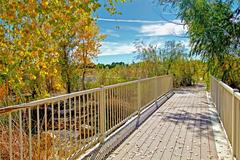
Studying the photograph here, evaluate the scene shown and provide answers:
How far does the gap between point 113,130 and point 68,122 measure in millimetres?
866

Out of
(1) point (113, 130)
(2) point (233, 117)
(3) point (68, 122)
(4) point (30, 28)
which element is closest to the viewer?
(2) point (233, 117)

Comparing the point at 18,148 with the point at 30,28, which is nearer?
the point at 18,148

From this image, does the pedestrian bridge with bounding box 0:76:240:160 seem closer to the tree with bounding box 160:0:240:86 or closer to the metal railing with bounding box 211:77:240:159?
the metal railing with bounding box 211:77:240:159

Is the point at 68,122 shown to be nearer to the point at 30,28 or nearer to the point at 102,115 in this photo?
the point at 102,115

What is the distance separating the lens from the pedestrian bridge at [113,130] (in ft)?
11.0

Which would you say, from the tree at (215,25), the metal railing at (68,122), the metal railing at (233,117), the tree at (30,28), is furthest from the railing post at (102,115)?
the tree at (215,25)

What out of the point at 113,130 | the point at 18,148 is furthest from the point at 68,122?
the point at 18,148

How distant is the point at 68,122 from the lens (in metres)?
5.36

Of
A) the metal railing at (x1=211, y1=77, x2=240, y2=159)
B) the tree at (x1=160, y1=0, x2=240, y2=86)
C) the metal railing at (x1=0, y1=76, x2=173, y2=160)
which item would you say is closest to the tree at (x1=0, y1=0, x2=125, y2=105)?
the metal railing at (x1=0, y1=76, x2=173, y2=160)

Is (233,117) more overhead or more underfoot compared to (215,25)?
more underfoot

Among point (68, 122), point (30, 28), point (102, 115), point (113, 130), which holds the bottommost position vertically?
point (113, 130)

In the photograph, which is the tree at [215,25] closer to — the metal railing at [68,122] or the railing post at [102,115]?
the metal railing at [68,122]

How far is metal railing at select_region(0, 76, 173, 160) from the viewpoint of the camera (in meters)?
2.94

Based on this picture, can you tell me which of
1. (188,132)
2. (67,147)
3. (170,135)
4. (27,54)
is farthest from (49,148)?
(188,132)
